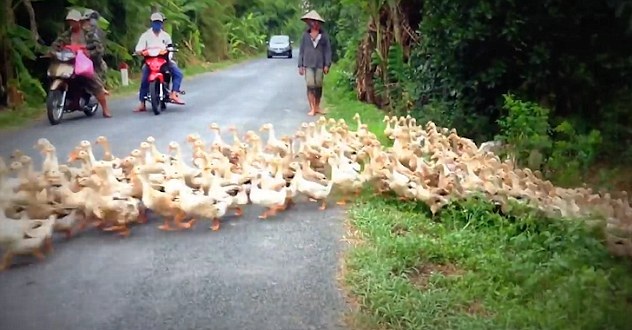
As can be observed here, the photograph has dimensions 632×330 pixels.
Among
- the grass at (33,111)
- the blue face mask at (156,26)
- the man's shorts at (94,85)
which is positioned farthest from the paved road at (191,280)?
the blue face mask at (156,26)

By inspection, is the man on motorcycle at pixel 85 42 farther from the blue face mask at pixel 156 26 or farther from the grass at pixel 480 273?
the grass at pixel 480 273

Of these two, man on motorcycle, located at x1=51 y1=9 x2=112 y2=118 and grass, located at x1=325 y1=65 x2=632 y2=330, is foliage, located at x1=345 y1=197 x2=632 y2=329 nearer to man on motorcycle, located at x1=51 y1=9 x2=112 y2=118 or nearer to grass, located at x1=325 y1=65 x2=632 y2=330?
grass, located at x1=325 y1=65 x2=632 y2=330

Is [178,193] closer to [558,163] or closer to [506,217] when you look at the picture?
[506,217]

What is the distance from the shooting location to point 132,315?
3.59 metres

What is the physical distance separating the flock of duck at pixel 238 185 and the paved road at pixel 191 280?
0.47 feet

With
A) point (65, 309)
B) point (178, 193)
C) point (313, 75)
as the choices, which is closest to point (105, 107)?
point (313, 75)

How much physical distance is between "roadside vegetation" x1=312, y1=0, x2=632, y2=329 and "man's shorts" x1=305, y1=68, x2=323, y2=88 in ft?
2.31

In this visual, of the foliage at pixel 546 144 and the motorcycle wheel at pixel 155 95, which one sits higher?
the foliage at pixel 546 144

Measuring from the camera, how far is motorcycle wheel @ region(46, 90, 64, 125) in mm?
9062

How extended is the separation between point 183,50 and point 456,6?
56.5 feet

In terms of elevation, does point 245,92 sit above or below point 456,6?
below

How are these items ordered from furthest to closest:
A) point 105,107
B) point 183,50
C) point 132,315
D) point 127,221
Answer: point 183,50 → point 105,107 → point 127,221 → point 132,315

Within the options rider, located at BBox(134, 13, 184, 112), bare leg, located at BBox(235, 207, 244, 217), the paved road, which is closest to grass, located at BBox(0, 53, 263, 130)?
rider, located at BBox(134, 13, 184, 112)

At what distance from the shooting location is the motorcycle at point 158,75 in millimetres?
10938
